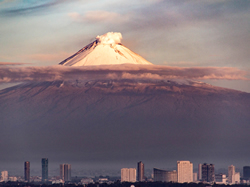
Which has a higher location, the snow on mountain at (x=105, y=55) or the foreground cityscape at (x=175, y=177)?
the snow on mountain at (x=105, y=55)

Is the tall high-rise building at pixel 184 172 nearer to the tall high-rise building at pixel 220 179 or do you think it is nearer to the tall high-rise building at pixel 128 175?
the tall high-rise building at pixel 220 179

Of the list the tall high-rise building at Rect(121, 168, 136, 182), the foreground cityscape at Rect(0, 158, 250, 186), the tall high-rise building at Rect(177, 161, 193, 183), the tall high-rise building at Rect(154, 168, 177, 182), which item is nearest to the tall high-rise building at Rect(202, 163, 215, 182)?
the foreground cityscape at Rect(0, 158, 250, 186)

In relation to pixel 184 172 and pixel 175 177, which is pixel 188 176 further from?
pixel 184 172

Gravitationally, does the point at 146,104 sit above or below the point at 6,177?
above

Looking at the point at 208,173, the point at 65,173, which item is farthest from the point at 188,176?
the point at 65,173

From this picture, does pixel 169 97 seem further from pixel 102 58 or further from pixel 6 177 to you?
pixel 6 177

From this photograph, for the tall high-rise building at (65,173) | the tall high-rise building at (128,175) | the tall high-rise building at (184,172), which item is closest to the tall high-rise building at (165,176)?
the tall high-rise building at (184,172)

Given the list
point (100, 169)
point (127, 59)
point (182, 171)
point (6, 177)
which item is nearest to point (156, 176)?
point (182, 171)

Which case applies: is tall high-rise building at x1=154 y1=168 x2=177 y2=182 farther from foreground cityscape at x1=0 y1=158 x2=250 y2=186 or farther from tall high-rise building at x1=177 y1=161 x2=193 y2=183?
tall high-rise building at x1=177 y1=161 x2=193 y2=183
